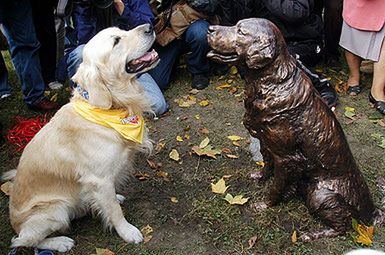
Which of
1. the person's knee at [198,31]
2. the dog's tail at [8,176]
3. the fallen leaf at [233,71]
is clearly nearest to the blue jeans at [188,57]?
the person's knee at [198,31]

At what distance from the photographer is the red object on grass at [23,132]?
4.56m

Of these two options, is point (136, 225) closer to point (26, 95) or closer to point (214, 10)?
point (26, 95)

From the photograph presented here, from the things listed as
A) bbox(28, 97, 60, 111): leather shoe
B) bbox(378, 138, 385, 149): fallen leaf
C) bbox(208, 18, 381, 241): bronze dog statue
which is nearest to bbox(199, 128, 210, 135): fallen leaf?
bbox(208, 18, 381, 241): bronze dog statue

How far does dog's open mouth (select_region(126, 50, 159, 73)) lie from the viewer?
3098 mm

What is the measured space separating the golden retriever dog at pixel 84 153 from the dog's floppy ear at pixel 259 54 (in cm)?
80

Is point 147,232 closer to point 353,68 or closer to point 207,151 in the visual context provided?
point 207,151

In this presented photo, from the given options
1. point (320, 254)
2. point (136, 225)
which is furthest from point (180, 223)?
point (320, 254)

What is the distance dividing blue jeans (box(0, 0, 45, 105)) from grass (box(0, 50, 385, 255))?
518 mm

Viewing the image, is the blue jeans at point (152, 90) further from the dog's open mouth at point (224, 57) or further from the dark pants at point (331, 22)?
the dark pants at point (331, 22)

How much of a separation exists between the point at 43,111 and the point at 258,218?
301cm

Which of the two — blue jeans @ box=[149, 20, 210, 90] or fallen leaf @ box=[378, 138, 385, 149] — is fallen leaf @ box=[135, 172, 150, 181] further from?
fallen leaf @ box=[378, 138, 385, 149]

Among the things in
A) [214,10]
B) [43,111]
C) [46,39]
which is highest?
[214,10]

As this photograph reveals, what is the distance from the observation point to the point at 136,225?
3.46m

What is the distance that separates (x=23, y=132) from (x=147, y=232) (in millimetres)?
2073
